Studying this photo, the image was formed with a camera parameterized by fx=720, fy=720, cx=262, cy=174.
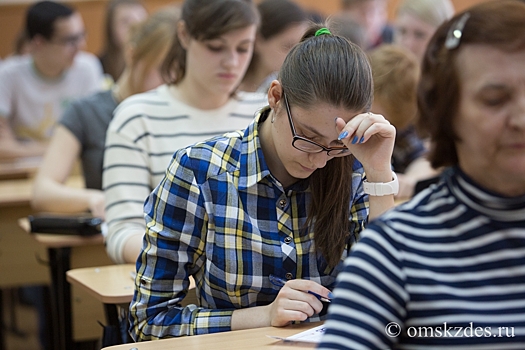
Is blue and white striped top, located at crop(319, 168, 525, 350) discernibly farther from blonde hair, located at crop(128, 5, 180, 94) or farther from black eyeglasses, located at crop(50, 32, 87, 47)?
black eyeglasses, located at crop(50, 32, 87, 47)

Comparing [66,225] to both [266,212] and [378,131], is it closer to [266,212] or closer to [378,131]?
[266,212]

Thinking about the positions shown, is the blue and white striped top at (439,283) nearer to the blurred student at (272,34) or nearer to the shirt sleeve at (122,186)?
the shirt sleeve at (122,186)

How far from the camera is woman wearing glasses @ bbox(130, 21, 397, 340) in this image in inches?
58.1

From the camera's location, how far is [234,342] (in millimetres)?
1416

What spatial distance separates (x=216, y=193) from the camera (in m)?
1.54

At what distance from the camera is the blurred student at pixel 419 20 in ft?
12.8

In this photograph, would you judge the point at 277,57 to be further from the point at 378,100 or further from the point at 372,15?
the point at 372,15

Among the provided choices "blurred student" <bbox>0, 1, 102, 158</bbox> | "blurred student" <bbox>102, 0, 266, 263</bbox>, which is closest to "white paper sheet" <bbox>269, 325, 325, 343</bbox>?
"blurred student" <bbox>102, 0, 266, 263</bbox>

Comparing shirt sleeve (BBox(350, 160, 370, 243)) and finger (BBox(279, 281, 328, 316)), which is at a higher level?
shirt sleeve (BBox(350, 160, 370, 243))

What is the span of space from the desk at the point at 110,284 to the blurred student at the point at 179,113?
0.09 meters

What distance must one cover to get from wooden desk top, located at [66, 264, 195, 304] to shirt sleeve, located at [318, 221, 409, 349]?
80 cm

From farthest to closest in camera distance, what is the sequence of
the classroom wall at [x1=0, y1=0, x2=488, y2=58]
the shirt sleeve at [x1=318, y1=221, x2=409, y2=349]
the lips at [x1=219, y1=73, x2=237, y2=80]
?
the classroom wall at [x1=0, y1=0, x2=488, y2=58], the lips at [x1=219, y1=73, x2=237, y2=80], the shirt sleeve at [x1=318, y1=221, x2=409, y2=349]

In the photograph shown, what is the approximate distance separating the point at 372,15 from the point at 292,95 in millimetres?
4494

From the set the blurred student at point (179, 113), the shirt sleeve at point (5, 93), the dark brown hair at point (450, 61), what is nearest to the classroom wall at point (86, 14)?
the shirt sleeve at point (5, 93)
